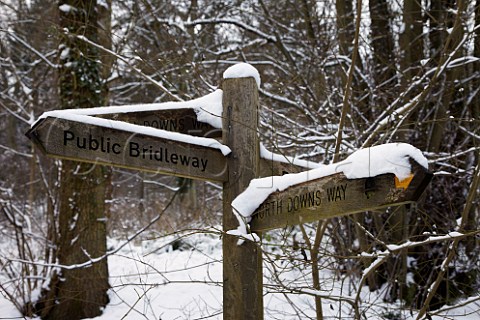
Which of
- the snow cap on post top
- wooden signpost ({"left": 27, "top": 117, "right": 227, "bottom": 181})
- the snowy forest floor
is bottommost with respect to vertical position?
the snowy forest floor

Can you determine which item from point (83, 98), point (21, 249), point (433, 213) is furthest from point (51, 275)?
point (433, 213)

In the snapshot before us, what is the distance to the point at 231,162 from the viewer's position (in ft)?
8.46

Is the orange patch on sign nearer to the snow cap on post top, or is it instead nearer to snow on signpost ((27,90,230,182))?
snow on signpost ((27,90,230,182))

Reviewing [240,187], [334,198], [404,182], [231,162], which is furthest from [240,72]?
[404,182]

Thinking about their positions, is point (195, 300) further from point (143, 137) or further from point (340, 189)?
point (340, 189)

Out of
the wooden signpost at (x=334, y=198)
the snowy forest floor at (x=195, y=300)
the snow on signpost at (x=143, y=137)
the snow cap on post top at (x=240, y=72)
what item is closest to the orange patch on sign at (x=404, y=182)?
the wooden signpost at (x=334, y=198)

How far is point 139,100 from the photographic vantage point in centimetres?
1167

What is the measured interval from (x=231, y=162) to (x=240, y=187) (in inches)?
5.3

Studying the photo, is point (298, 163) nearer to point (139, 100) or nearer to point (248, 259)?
point (248, 259)

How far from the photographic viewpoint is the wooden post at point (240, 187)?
248 centimetres

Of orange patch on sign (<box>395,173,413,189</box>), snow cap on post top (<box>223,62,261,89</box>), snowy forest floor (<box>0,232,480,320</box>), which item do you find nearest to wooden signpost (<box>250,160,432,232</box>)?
orange patch on sign (<box>395,173,413,189</box>)

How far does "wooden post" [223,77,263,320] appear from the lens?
248 centimetres

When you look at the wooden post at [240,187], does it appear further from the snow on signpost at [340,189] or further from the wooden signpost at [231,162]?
the snow on signpost at [340,189]

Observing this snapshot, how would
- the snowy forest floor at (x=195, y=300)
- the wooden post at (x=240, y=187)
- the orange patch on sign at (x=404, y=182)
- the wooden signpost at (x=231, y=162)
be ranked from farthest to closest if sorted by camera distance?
the snowy forest floor at (x=195, y=300) → the wooden post at (x=240, y=187) → the wooden signpost at (x=231, y=162) → the orange patch on sign at (x=404, y=182)
